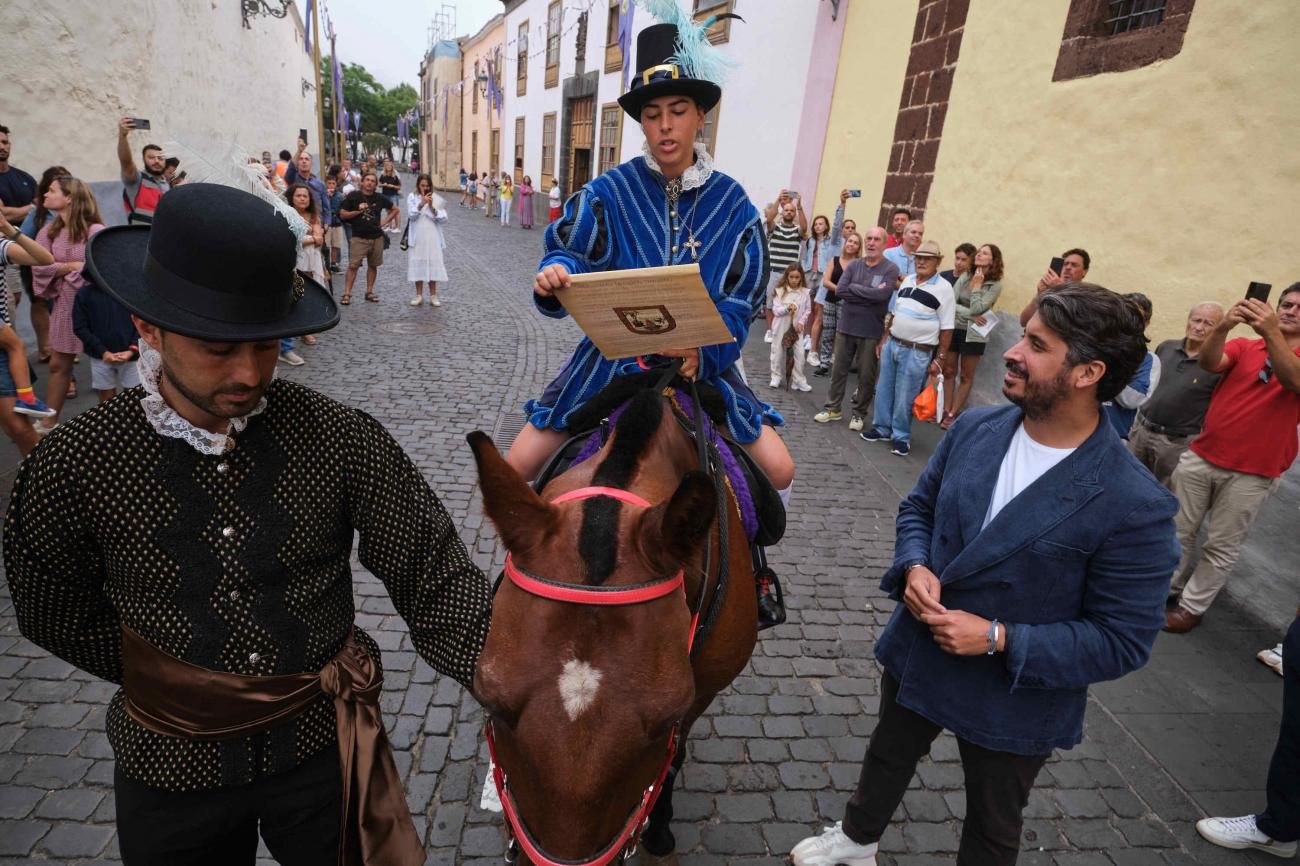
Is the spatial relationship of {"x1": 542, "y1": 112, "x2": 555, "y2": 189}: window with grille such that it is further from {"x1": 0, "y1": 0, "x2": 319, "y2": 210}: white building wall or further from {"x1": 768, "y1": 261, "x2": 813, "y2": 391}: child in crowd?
{"x1": 768, "y1": 261, "x2": 813, "y2": 391}: child in crowd

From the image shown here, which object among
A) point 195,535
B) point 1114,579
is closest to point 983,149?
point 1114,579

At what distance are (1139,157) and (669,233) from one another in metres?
6.19

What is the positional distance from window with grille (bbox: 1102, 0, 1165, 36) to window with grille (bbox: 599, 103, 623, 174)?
55.5ft

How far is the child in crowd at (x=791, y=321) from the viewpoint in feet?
30.3

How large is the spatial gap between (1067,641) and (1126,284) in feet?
20.5

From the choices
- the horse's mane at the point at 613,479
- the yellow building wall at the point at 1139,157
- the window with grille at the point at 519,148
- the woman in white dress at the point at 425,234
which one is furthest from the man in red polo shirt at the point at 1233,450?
the window with grille at the point at 519,148

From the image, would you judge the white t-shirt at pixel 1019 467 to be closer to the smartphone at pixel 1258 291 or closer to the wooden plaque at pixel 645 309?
the wooden plaque at pixel 645 309

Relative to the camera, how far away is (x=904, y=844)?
10.0 feet

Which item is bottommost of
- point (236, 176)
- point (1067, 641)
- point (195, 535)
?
point (1067, 641)

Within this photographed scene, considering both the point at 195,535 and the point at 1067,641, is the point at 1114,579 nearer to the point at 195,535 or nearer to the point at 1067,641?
the point at 1067,641

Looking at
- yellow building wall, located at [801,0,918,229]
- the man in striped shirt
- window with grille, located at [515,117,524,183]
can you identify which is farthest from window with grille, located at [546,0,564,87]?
the man in striped shirt

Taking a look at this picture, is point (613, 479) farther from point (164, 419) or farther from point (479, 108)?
point (479, 108)

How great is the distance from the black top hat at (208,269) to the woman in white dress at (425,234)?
36.6ft

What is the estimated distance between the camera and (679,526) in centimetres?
157
